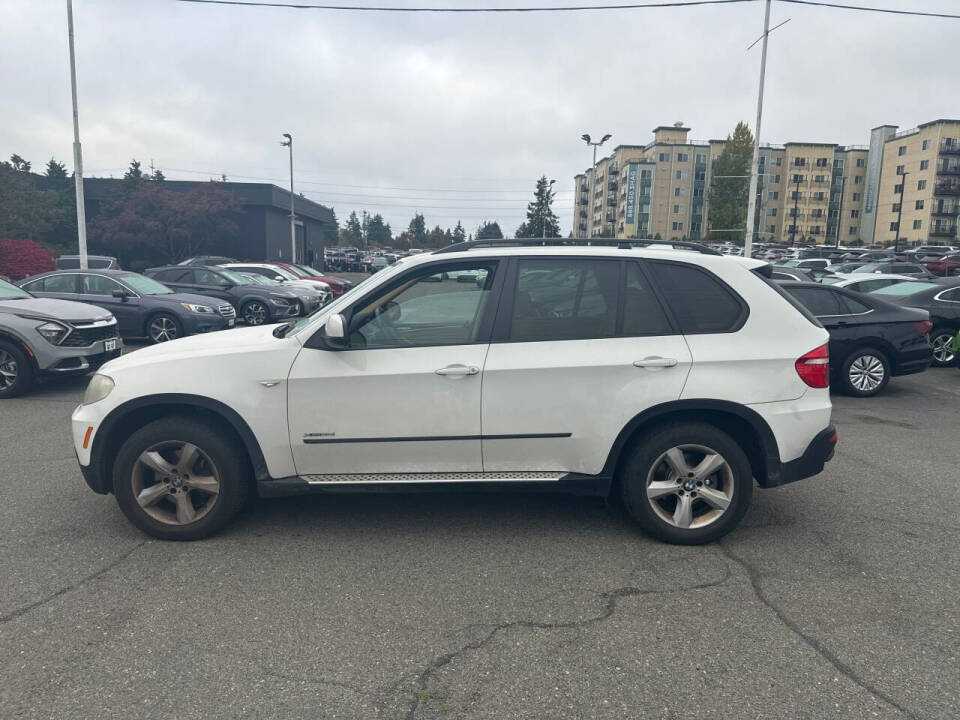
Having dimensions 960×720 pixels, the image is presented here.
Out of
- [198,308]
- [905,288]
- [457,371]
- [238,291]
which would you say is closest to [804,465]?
[457,371]

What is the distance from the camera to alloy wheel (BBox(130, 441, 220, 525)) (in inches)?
165

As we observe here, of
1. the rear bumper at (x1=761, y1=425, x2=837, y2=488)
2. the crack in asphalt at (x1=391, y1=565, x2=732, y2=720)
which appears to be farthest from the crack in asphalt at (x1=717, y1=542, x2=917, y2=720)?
the rear bumper at (x1=761, y1=425, x2=837, y2=488)

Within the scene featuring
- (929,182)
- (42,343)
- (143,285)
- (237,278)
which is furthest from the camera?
(929,182)

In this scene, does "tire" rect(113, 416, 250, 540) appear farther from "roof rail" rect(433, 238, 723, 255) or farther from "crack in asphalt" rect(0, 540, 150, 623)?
"roof rail" rect(433, 238, 723, 255)

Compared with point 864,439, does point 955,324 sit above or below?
above

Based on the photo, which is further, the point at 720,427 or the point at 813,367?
the point at 720,427

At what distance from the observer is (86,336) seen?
909 cm

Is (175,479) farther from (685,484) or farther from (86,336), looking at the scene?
(86,336)

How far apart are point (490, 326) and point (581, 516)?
151cm

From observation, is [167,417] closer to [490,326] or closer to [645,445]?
[490,326]

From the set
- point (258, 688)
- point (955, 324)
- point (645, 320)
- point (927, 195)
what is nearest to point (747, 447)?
point (645, 320)

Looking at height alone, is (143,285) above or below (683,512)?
above

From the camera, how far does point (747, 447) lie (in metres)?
4.35

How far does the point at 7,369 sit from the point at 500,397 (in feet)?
24.8
